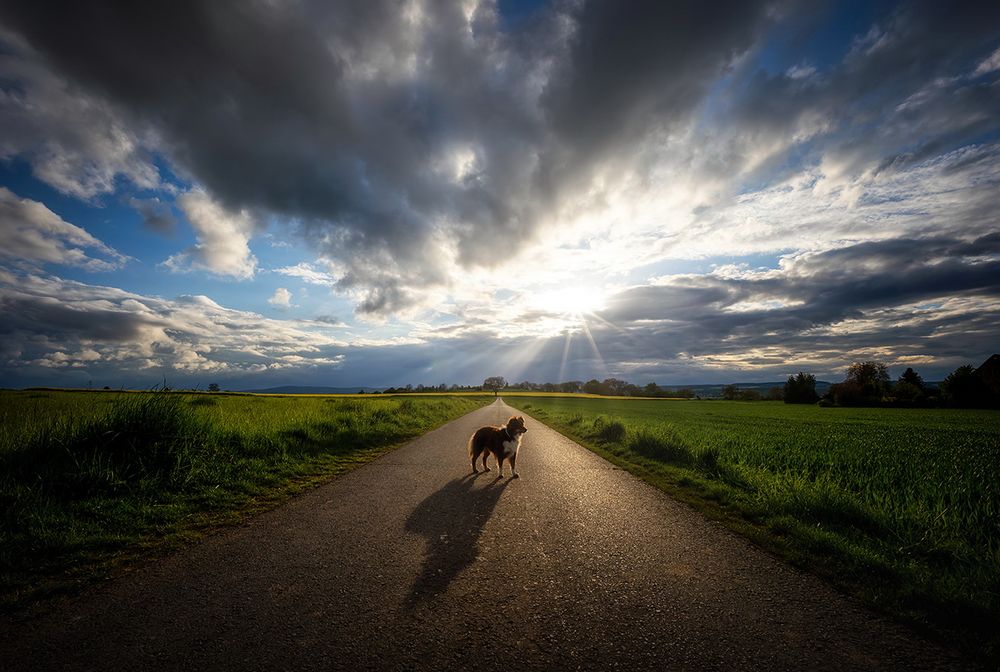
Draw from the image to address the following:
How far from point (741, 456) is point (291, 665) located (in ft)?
42.2

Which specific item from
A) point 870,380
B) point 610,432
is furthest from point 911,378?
point 610,432

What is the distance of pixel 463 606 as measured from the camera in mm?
3908

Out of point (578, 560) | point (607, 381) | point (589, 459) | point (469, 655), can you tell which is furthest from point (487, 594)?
point (607, 381)

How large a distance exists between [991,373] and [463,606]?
85.8 m

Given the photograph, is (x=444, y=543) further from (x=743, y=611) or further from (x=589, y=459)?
(x=589, y=459)

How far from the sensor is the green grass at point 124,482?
191 inches

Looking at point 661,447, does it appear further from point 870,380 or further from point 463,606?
point 870,380

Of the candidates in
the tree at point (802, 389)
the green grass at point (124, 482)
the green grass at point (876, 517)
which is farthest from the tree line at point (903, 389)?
the green grass at point (124, 482)

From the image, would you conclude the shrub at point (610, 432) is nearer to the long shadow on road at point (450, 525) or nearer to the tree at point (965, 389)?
the long shadow on road at point (450, 525)

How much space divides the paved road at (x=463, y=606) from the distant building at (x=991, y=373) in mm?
79380

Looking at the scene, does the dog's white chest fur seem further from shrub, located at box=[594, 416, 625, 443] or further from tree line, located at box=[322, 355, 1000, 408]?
tree line, located at box=[322, 355, 1000, 408]

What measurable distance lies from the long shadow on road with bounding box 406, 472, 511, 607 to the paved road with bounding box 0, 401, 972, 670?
0.13ft

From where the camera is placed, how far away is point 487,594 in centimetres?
417

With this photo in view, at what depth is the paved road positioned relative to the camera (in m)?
3.13
